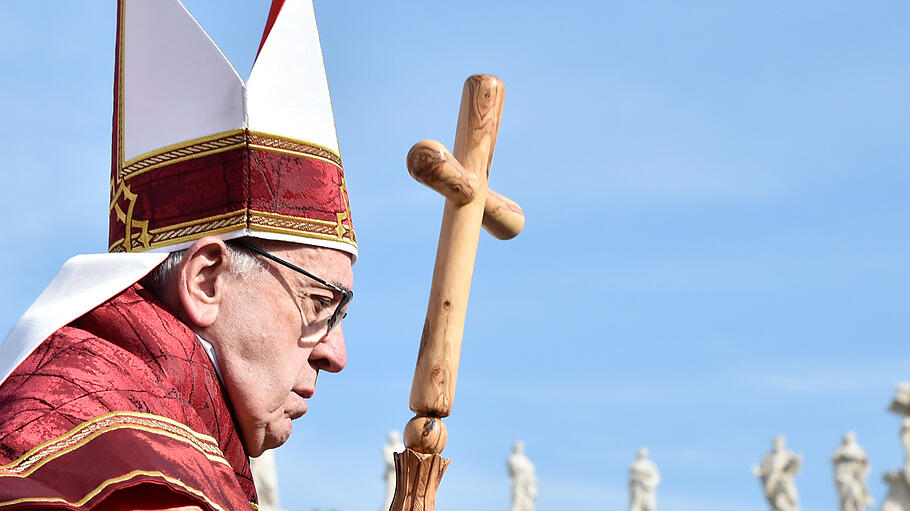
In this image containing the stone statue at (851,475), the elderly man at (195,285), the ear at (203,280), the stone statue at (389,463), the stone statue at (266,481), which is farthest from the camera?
the stone statue at (851,475)

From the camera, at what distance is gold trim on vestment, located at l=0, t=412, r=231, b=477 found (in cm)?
245

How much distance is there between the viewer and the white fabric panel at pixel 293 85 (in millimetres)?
3309

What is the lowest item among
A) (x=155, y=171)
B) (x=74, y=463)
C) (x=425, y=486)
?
(x=74, y=463)

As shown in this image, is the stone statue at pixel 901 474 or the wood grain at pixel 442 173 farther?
the stone statue at pixel 901 474

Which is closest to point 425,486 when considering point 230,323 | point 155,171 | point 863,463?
point 230,323

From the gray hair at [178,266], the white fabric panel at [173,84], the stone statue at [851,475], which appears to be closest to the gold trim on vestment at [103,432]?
Result: the gray hair at [178,266]

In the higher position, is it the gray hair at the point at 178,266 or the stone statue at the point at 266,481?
the stone statue at the point at 266,481

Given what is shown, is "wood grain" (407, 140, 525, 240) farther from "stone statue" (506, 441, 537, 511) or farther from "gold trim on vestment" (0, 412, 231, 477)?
"stone statue" (506, 441, 537, 511)

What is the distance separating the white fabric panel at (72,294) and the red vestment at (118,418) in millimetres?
24

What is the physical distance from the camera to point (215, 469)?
9.14ft

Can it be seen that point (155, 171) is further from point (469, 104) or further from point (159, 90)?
point (469, 104)

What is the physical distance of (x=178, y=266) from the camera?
308 cm

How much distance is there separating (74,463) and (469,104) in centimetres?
148

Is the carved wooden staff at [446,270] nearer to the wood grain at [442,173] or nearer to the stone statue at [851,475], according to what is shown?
the wood grain at [442,173]
